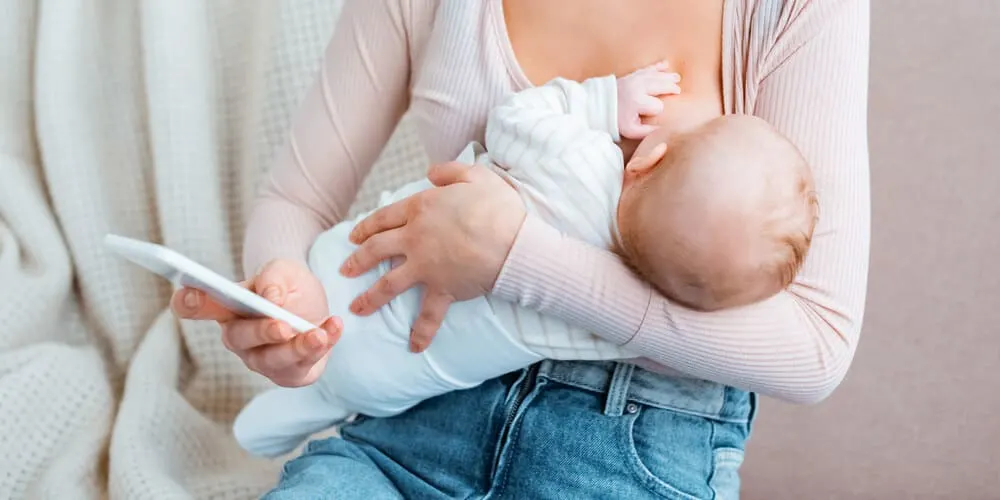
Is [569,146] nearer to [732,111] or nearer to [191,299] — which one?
[732,111]

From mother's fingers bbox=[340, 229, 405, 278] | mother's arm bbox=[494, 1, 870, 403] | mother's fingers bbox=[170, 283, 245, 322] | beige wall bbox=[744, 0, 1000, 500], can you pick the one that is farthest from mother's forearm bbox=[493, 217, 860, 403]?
beige wall bbox=[744, 0, 1000, 500]

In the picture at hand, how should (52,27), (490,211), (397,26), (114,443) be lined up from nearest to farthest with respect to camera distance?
(490,211), (397,26), (114,443), (52,27)

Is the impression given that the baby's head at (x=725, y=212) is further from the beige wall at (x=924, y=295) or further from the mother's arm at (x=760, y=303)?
the beige wall at (x=924, y=295)

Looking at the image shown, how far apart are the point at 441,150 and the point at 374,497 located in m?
0.34

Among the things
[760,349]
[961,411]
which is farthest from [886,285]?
[760,349]

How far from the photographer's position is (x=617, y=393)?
847 millimetres

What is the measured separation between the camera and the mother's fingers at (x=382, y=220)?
81 centimetres

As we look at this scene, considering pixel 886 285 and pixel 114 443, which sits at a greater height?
pixel 886 285

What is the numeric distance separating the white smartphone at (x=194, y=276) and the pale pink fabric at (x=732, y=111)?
0.19 metres

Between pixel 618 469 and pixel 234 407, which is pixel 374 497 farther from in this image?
pixel 234 407

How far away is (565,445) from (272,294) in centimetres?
30

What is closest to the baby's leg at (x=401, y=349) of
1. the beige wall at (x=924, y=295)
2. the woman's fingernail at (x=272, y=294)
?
the woman's fingernail at (x=272, y=294)

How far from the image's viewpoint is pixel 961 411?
49.0 inches

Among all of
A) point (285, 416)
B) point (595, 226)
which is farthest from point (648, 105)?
point (285, 416)
